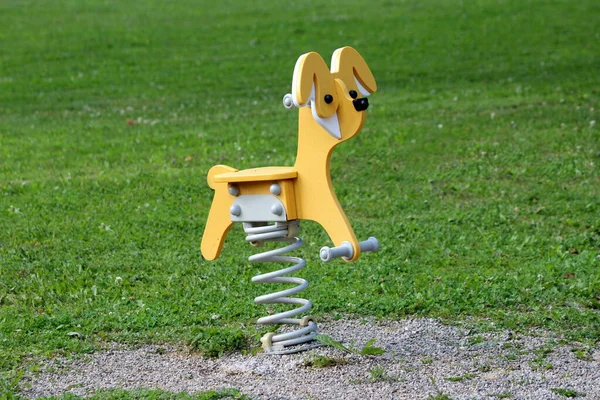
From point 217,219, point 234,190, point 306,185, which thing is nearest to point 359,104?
point 306,185

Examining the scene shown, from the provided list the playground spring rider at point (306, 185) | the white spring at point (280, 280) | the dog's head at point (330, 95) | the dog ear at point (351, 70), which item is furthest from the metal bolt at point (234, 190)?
the dog ear at point (351, 70)

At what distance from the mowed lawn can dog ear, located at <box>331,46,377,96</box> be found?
5.13 ft

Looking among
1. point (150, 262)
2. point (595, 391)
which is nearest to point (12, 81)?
point (150, 262)

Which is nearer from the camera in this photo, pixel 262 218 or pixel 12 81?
pixel 262 218

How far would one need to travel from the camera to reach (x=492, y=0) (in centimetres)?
2114

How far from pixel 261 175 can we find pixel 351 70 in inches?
30.7

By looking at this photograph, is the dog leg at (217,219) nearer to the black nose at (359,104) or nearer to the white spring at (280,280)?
the white spring at (280,280)

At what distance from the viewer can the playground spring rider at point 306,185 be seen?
4703mm

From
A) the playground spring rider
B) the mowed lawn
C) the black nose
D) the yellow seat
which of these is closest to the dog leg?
the playground spring rider

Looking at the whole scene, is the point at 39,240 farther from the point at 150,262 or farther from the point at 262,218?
the point at 262,218

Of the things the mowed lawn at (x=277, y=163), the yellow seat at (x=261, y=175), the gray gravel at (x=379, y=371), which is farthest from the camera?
the mowed lawn at (x=277, y=163)

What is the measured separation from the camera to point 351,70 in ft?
16.4

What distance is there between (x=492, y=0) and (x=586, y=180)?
1298 centimetres

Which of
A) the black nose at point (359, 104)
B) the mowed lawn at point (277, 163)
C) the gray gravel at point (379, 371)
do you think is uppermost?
the black nose at point (359, 104)
